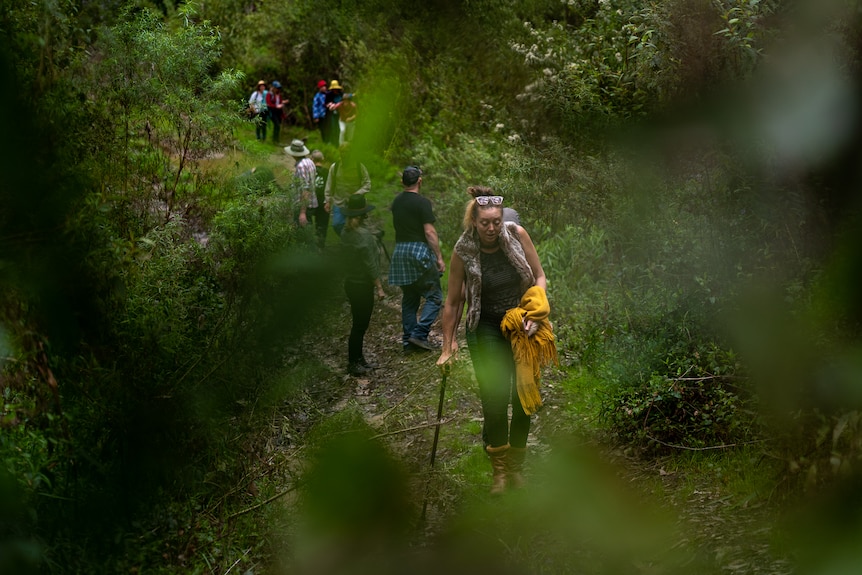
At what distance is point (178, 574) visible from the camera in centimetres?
488

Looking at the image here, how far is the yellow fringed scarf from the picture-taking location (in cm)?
534

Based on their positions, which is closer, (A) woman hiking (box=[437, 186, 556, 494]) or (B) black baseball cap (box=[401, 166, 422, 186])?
(A) woman hiking (box=[437, 186, 556, 494])

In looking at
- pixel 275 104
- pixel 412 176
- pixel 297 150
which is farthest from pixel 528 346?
pixel 275 104

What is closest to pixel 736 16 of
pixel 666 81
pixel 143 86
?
pixel 666 81

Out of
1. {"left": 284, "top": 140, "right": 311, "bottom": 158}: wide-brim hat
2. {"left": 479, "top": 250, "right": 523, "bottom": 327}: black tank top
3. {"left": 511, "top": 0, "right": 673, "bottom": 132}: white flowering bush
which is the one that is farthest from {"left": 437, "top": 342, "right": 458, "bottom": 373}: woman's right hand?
{"left": 284, "top": 140, "right": 311, "bottom": 158}: wide-brim hat

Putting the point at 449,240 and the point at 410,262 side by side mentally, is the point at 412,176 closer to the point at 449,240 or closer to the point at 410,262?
the point at 410,262

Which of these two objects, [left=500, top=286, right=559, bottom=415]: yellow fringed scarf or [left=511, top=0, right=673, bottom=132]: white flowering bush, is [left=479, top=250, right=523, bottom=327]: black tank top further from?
[left=511, top=0, right=673, bottom=132]: white flowering bush

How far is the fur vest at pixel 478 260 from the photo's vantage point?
17.8 ft

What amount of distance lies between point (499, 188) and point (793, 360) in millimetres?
8310

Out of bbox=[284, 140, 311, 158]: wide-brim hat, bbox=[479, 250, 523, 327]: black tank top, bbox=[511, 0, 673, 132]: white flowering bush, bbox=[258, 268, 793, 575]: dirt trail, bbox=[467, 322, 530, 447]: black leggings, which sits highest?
bbox=[511, 0, 673, 132]: white flowering bush

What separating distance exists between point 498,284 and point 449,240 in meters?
7.22

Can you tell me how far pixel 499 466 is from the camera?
229 inches

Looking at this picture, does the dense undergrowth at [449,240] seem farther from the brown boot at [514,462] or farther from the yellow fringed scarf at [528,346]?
the yellow fringed scarf at [528,346]

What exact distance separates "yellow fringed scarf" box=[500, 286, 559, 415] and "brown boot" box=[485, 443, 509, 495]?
1.65 ft
